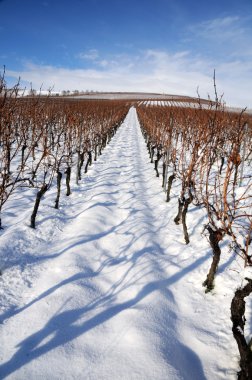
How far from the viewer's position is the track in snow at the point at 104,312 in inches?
103

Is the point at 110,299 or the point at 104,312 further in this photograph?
the point at 110,299

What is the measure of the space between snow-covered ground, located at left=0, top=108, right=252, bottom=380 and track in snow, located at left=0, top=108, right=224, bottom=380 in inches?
0.4

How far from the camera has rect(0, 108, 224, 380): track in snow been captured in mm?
2611

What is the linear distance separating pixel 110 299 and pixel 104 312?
258 millimetres

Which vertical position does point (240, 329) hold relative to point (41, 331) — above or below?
above

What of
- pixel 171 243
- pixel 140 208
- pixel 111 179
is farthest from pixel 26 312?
pixel 111 179

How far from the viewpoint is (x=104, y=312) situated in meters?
3.32

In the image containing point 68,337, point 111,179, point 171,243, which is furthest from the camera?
point 111,179

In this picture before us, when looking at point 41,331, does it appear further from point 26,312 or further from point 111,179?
point 111,179

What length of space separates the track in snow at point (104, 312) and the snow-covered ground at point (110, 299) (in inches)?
0.4

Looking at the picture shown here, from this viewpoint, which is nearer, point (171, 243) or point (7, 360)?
point (7, 360)

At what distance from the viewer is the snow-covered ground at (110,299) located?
266 cm

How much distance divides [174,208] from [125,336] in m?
4.20

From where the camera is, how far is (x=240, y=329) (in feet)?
8.31
